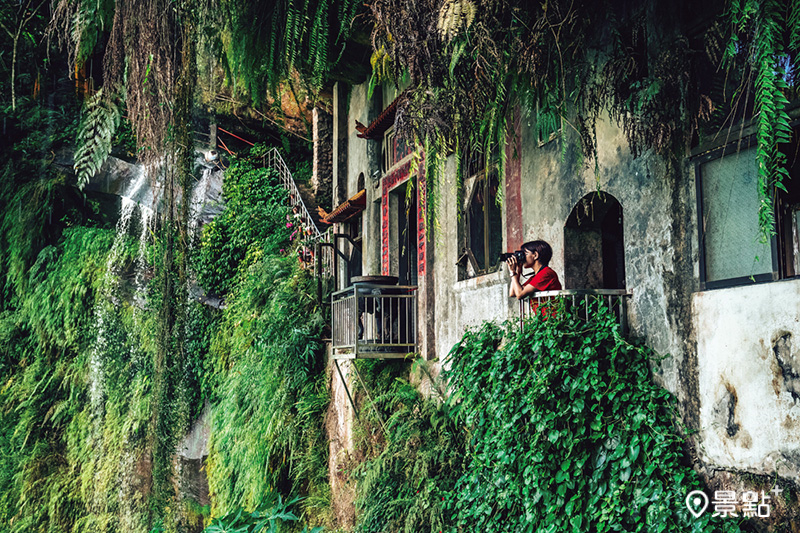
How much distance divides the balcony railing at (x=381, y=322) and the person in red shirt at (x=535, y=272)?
3.34 metres

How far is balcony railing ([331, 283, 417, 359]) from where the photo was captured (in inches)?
364

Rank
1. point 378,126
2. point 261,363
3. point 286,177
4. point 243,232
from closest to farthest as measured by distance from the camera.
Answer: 1. point 378,126
2. point 261,363
3. point 243,232
4. point 286,177

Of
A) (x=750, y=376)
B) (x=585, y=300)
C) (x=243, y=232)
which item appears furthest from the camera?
(x=243, y=232)

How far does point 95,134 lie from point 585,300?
4.02 metres

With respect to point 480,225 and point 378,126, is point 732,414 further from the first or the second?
point 378,126

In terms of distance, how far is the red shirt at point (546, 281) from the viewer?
5906 mm

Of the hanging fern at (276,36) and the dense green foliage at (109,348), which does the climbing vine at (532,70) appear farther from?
the dense green foliage at (109,348)

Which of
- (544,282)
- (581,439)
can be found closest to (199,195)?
(544,282)

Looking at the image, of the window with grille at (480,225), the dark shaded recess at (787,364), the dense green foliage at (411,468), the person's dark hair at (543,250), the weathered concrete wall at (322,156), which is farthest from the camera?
the weathered concrete wall at (322,156)

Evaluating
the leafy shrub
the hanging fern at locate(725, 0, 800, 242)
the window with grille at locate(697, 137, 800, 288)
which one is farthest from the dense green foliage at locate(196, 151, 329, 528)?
the hanging fern at locate(725, 0, 800, 242)

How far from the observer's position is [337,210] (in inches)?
499

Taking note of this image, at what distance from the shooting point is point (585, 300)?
18.1ft

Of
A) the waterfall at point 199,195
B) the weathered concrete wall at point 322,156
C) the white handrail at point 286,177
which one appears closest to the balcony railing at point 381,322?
the white handrail at point 286,177

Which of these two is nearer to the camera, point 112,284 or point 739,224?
point 739,224
